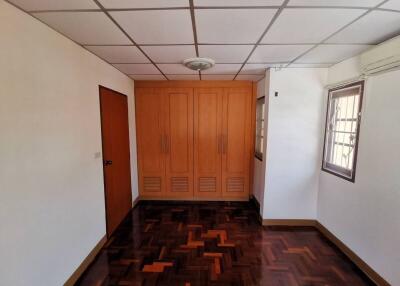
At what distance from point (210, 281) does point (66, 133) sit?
2.02m

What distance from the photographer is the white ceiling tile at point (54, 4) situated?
125cm

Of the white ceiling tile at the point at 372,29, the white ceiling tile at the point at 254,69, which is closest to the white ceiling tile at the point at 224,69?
the white ceiling tile at the point at 254,69

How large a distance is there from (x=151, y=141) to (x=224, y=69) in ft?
6.32

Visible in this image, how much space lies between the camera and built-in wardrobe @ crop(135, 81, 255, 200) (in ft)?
11.8

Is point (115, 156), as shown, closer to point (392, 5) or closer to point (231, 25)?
point (231, 25)

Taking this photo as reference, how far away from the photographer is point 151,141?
3734 mm

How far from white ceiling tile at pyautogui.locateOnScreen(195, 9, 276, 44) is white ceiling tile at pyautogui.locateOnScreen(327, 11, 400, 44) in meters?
0.72

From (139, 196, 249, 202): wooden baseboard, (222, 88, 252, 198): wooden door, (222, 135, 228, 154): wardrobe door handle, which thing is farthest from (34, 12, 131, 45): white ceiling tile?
(139, 196, 249, 202): wooden baseboard

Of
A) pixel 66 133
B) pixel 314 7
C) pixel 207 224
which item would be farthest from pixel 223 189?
pixel 314 7

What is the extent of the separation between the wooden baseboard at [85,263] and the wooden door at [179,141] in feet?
5.18

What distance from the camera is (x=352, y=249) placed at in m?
2.20

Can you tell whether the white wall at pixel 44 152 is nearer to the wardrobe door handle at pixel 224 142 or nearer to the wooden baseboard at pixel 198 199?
the wooden baseboard at pixel 198 199

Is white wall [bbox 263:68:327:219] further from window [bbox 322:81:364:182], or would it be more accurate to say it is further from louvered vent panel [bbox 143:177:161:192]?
louvered vent panel [bbox 143:177:161:192]

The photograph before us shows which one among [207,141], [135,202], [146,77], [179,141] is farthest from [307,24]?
[135,202]
